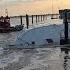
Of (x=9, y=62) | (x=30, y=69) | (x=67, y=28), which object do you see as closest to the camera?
(x=30, y=69)

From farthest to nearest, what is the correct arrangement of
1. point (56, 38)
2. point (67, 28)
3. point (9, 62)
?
A: 1. point (56, 38)
2. point (67, 28)
3. point (9, 62)

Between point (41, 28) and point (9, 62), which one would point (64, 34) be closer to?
point (41, 28)

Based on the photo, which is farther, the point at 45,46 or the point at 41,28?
the point at 41,28

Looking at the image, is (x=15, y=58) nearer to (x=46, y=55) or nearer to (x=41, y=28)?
(x=46, y=55)

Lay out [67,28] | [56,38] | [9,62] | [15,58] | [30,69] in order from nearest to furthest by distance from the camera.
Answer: [30,69] → [9,62] → [15,58] → [67,28] → [56,38]

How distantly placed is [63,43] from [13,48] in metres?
4.39

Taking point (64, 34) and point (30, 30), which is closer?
point (64, 34)

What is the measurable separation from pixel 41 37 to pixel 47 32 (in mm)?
761

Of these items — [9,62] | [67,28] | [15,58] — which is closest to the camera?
[9,62]

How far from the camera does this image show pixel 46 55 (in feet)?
74.1

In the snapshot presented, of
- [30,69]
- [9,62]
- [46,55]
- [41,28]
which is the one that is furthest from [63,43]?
[30,69]

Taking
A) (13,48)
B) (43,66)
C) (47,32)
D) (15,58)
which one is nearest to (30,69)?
Result: (43,66)

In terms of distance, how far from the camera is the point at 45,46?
28.2m

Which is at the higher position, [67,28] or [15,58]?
[67,28]
